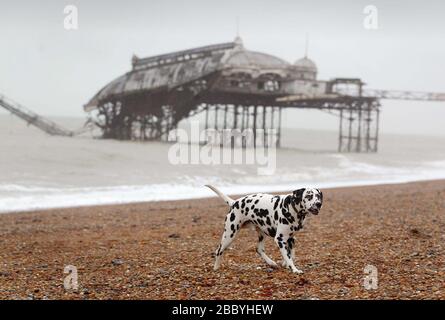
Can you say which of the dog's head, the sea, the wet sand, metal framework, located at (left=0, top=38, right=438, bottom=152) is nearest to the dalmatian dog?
the dog's head

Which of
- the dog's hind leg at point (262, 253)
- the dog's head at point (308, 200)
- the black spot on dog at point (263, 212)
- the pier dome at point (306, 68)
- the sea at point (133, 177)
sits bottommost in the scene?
the sea at point (133, 177)

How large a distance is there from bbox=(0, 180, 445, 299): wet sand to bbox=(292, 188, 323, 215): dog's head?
0.82 metres

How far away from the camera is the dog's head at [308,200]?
704cm

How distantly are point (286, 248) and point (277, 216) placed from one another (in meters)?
0.41

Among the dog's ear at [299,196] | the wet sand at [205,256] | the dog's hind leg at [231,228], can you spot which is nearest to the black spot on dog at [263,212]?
the dog's hind leg at [231,228]

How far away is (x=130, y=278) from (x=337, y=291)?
8.51 feet

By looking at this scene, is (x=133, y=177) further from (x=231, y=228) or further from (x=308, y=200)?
(x=308, y=200)

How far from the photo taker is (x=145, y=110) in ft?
185

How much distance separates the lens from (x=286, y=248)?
752cm

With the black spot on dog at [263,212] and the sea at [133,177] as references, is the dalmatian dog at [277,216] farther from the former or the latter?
the sea at [133,177]

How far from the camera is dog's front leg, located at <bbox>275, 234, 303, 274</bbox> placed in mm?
7434

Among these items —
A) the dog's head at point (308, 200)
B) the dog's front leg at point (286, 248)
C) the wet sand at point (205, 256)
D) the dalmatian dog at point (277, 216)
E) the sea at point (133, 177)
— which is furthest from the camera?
the sea at point (133, 177)

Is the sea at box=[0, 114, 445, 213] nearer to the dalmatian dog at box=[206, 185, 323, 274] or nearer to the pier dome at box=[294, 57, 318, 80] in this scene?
the dalmatian dog at box=[206, 185, 323, 274]

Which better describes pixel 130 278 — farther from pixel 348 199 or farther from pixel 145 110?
pixel 145 110
